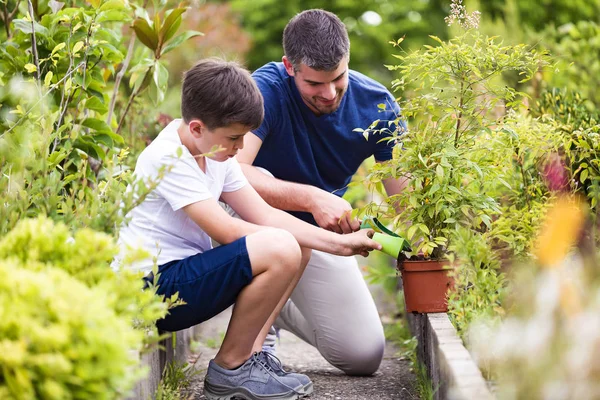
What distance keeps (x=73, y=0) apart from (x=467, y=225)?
216 centimetres

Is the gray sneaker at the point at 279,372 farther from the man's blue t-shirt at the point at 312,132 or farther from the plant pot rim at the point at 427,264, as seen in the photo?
the man's blue t-shirt at the point at 312,132

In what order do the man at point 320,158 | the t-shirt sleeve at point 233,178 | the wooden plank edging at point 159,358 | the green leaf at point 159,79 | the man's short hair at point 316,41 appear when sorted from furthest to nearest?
1. the green leaf at point 159,79
2. the man at point 320,158
3. the man's short hair at point 316,41
4. the t-shirt sleeve at point 233,178
5. the wooden plank edging at point 159,358

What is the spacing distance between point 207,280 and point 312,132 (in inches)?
44.2

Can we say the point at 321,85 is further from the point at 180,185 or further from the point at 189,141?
the point at 180,185

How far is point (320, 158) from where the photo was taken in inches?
138

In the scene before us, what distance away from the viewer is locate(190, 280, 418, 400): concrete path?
3.00 metres

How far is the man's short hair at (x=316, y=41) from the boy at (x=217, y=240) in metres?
0.42

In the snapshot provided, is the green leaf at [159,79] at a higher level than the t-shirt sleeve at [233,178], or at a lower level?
higher

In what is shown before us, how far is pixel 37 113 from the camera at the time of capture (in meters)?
2.72

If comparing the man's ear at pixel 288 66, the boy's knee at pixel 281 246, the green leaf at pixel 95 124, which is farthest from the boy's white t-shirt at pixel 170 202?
the man's ear at pixel 288 66

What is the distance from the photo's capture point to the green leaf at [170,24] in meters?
3.63

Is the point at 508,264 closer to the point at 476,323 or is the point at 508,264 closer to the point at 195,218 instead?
the point at 476,323

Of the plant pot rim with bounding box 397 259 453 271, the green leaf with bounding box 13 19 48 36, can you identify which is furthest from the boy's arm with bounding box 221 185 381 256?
the green leaf with bounding box 13 19 48 36

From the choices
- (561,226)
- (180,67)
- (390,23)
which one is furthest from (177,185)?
(390,23)
